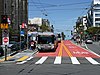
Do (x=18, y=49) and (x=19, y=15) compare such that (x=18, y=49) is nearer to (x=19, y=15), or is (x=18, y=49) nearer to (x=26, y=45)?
(x=26, y=45)

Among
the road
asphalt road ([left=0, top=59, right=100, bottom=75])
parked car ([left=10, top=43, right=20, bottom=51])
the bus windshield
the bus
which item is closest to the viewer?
asphalt road ([left=0, top=59, right=100, bottom=75])

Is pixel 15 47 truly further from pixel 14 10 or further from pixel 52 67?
pixel 14 10

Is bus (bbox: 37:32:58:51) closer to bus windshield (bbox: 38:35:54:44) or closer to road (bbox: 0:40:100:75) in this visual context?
bus windshield (bbox: 38:35:54:44)

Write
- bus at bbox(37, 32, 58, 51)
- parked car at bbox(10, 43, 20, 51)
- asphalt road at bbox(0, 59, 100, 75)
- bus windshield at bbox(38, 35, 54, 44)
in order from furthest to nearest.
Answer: bus windshield at bbox(38, 35, 54, 44), bus at bbox(37, 32, 58, 51), parked car at bbox(10, 43, 20, 51), asphalt road at bbox(0, 59, 100, 75)

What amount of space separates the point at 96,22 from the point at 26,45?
358 feet

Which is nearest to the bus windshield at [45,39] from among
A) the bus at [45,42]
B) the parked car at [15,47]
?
the bus at [45,42]

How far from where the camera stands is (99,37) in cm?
15362

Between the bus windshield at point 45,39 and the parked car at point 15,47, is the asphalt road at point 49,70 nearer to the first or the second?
the parked car at point 15,47

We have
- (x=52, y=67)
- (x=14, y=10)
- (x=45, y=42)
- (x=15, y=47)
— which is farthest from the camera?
(x=14, y=10)

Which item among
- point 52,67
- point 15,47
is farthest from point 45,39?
point 52,67

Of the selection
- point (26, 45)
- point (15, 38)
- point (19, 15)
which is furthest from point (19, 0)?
point (26, 45)

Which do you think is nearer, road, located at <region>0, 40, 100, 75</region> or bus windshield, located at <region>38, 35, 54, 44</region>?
road, located at <region>0, 40, 100, 75</region>

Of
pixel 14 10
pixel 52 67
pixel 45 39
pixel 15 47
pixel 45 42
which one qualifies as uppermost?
pixel 14 10

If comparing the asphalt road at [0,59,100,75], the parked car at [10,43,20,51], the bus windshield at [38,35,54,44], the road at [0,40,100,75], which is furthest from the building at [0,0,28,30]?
the asphalt road at [0,59,100,75]
